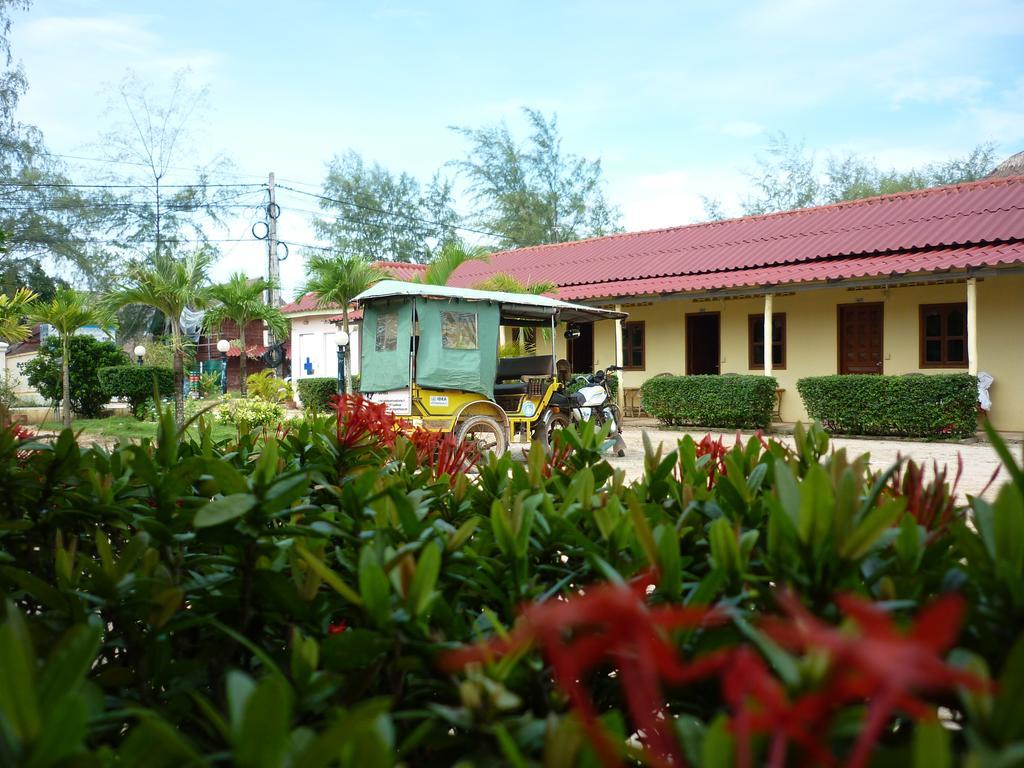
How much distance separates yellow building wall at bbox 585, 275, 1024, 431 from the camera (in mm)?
14812

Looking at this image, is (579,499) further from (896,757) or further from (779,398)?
(779,398)

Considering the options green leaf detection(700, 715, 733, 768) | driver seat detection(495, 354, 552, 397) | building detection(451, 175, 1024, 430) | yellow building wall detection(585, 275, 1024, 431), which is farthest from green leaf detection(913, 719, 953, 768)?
yellow building wall detection(585, 275, 1024, 431)

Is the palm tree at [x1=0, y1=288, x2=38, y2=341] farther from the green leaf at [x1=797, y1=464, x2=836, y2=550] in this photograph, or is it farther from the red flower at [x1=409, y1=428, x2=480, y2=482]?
the green leaf at [x1=797, y1=464, x2=836, y2=550]

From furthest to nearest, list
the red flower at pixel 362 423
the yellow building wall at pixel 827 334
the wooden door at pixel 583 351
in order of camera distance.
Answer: the wooden door at pixel 583 351 → the yellow building wall at pixel 827 334 → the red flower at pixel 362 423

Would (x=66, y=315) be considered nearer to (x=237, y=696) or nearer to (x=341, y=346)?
(x=341, y=346)

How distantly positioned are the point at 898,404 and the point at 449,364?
782cm

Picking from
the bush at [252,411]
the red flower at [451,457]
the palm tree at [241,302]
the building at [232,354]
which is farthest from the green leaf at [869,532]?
the building at [232,354]

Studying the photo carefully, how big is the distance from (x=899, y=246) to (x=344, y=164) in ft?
123

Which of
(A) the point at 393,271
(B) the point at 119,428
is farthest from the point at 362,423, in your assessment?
(A) the point at 393,271

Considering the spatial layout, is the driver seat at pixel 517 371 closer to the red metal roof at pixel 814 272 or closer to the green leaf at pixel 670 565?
the red metal roof at pixel 814 272

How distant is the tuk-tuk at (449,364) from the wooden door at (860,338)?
8.00 m

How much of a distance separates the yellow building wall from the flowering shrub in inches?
613

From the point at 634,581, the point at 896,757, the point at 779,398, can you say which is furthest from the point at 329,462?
the point at 779,398

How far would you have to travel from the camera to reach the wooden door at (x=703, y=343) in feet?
63.4
